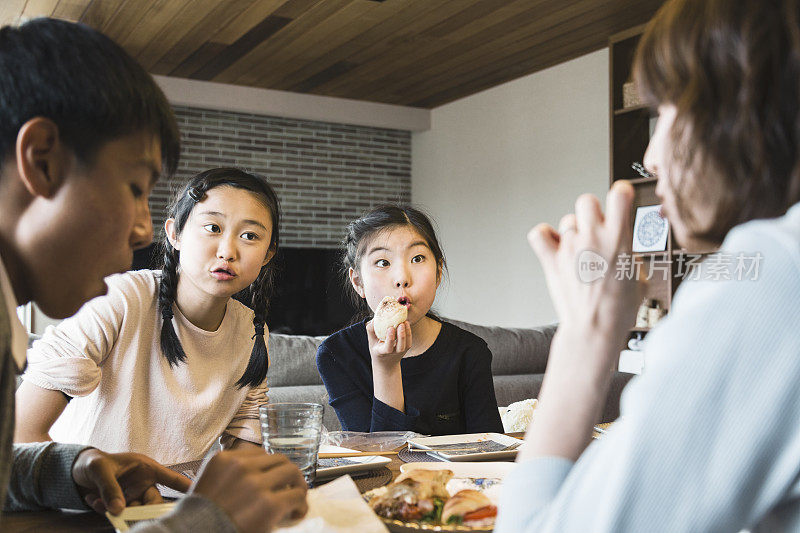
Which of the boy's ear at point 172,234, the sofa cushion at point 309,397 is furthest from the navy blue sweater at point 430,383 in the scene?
the sofa cushion at point 309,397

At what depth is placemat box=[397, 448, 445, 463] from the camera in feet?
4.11

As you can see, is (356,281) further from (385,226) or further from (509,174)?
(509,174)

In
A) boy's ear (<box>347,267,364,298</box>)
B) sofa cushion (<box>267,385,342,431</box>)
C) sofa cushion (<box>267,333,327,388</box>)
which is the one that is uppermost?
boy's ear (<box>347,267,364,298</box>)

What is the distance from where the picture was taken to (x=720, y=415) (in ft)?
1.60

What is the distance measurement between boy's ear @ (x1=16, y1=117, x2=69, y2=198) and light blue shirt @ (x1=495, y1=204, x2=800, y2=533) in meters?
0.62

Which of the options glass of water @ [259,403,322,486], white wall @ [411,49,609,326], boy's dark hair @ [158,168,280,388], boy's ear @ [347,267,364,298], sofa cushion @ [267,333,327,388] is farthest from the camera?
white wall @ [411,49,609,326]

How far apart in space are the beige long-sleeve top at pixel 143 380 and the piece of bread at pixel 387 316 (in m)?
0.35

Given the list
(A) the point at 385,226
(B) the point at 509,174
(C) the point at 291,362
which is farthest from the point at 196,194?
(B) the point at 509,174

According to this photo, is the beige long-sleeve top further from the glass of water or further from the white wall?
the white wall

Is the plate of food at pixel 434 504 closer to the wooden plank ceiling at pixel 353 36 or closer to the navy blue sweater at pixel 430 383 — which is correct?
the navy blue sweater at pixel 430 383

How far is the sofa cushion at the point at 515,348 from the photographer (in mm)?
3555

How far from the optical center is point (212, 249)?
1714mm

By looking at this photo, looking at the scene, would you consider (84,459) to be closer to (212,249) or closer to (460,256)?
(212,249)

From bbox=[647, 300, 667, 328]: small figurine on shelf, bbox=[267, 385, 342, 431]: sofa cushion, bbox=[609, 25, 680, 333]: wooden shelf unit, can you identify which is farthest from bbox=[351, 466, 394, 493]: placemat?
bbox=[609, 25, 680, 333]: wooden shelf unit
